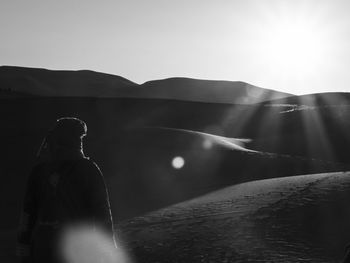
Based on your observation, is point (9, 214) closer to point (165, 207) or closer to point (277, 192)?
point (165, 207)

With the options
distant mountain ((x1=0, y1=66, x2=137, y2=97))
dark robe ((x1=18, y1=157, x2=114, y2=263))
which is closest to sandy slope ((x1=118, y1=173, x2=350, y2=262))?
dark robe ((x1=18, y1=157, x2=114, y2=263))

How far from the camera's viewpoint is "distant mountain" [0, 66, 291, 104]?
83.8 meters

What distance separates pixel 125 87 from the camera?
298ft

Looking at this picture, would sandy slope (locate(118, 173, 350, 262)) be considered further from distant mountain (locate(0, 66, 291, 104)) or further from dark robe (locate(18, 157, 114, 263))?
distant mountain (locate(0, 66, 291, 104))

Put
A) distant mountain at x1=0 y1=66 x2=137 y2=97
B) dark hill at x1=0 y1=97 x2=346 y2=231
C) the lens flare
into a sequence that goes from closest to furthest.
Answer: dark hill at x1=0 y1=97 x2=346 y2=231
the lens flare
distant mountain at x1=0 y1=66 x2=137 y2=97

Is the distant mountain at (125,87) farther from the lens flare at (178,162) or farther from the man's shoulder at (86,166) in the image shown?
the man's shoulder at (86,166)

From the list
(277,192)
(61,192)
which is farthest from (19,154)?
(61,192)

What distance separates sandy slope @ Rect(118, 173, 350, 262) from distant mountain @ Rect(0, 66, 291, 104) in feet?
237

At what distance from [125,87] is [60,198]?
88618 mm

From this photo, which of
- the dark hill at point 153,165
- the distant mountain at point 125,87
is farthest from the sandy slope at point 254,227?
the distant mountain at point 125,87

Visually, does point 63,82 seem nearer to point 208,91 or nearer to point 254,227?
point 208,91

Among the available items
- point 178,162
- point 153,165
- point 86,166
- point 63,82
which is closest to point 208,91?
point 63,82

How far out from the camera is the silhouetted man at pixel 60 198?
2.96 m

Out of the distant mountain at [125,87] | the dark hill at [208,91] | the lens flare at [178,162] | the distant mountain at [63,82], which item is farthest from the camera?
the dark hill at [208,91]
